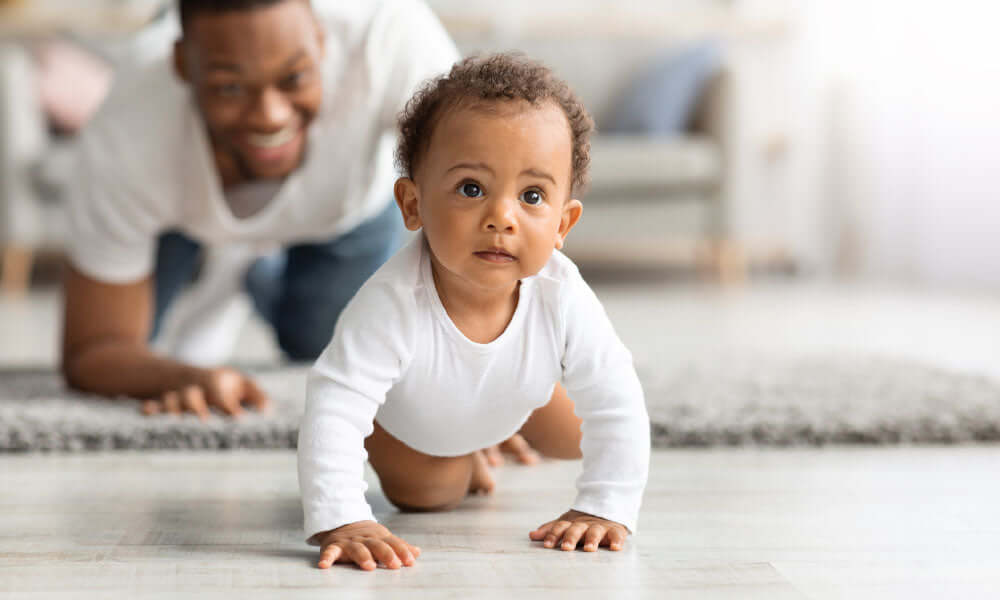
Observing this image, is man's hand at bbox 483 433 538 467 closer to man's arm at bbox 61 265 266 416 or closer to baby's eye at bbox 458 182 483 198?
man's arm at bbox 61 265 266 416

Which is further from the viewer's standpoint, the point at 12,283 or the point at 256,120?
the point at 12,283

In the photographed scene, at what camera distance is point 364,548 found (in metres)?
0.81

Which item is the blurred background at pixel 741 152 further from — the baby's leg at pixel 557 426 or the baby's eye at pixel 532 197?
the baby's eye at pixel 532 197

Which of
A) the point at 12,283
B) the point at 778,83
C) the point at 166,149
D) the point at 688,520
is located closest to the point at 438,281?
the point at 688,520

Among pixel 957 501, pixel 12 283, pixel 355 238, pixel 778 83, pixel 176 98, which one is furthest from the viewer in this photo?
pixel 778 83

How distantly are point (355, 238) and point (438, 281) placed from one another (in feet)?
2.47

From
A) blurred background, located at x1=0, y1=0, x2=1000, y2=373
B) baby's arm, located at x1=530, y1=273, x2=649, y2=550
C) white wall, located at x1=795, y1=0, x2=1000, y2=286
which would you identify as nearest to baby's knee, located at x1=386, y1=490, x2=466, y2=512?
baby's arm, located at x1=530, y1=273, x2=649, y2=550

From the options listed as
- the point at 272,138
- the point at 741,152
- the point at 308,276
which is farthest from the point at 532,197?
the point at 741,152

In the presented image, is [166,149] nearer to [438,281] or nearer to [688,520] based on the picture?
[438,281]

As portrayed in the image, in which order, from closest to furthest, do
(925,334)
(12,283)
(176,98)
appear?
(176,98)
(925,334)
(12,283)

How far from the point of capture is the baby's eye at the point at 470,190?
0.82 meters

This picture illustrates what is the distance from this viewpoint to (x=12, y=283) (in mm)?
3428

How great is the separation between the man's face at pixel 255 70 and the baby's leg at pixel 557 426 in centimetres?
49

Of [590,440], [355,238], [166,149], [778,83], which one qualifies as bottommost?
[590,440]
